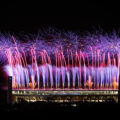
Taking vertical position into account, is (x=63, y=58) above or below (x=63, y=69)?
above

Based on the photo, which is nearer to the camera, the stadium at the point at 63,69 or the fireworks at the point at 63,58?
the stadium at the point at 63,69

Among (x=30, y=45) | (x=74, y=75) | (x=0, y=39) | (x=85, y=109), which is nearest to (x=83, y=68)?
(x=74, y=75)

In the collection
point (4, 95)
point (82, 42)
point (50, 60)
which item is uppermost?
point (82, 42)

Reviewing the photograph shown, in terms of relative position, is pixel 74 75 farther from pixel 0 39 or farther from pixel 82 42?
pixel 0 39

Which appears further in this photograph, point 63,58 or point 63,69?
point 63,69

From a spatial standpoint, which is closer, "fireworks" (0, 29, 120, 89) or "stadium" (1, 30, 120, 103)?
"stadium" (1, 30, 120, 103)

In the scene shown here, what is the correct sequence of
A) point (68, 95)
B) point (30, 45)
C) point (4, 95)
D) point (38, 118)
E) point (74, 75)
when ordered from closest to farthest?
1. point (38, 118)
2. point (68, 95)
3. point (4, 95)
4. point (30, 45)
5. point (74, 75)

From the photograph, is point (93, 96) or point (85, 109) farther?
point (93, 96)

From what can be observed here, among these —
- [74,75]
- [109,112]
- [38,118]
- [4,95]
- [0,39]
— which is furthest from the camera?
[74,75]
